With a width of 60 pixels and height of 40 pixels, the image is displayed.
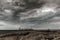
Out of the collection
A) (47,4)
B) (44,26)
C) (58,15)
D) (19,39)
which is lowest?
(19,39)

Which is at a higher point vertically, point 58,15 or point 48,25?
point 58,15

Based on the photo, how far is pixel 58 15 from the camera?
1375mm

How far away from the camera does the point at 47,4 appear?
119 centimetres

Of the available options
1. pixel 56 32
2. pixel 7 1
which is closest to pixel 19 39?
pixel 56 32

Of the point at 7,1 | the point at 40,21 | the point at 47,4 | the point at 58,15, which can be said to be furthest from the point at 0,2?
the point at 58,15

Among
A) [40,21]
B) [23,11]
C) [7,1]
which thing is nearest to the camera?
[7,1]

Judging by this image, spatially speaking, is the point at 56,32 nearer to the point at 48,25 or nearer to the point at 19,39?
the point at 48,25

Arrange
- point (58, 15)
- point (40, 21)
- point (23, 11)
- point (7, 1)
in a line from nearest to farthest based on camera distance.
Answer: point (7, 1) < point (23, 11) < point (58, 15) < point (40, 21)

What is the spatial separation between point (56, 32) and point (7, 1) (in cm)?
85

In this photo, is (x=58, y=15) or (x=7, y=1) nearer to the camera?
(x=7, y=1)

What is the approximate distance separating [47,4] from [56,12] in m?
0.20

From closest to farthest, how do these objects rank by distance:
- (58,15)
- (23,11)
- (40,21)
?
(23,11)
(58,15)
(40,21)

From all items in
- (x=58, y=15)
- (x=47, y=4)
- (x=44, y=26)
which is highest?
(x=47, y=4)

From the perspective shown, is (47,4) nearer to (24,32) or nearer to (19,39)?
(24,32)
